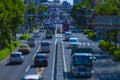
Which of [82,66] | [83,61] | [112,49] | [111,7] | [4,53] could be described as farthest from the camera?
[111,7]

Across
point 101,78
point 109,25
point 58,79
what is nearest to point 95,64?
point 109,25

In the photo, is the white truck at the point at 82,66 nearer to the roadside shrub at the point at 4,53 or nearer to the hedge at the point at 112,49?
the hedge at the point at 112,49

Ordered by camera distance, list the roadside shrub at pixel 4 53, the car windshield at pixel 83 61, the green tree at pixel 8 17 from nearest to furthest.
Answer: the car windshield at pixel 83 61 < the roadside shrub at pixel 4 53 < the green tree at pixel 8 17

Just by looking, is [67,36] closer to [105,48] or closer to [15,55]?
[105,48]

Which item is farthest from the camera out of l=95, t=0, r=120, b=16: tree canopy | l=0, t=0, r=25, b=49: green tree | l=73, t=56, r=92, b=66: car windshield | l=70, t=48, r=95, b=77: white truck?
l=95, t=0, r=120, b=16: tree canopy

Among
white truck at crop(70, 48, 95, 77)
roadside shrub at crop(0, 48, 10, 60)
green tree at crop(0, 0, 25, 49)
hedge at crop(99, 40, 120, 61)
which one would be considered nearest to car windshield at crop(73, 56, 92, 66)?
white truck at crop(70, 48, 95, 77)

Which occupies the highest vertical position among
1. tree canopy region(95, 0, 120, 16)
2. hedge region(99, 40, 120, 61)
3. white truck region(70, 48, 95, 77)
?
tree canopy region(95, 0, 120, 16)

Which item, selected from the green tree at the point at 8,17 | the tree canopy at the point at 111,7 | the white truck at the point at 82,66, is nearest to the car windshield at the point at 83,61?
the white truck at the point at 82,66

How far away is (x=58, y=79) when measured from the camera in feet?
117

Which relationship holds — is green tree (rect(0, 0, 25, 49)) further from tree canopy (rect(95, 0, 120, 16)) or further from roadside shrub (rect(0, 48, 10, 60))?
tree canopy (rect(95, 0, 120, 16))

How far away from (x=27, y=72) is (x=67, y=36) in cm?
5333

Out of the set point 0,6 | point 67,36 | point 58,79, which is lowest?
point 67,36

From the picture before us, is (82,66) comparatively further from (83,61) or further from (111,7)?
(111,7)

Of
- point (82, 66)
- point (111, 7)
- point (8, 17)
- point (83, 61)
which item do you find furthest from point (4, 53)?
point (82, 66)
